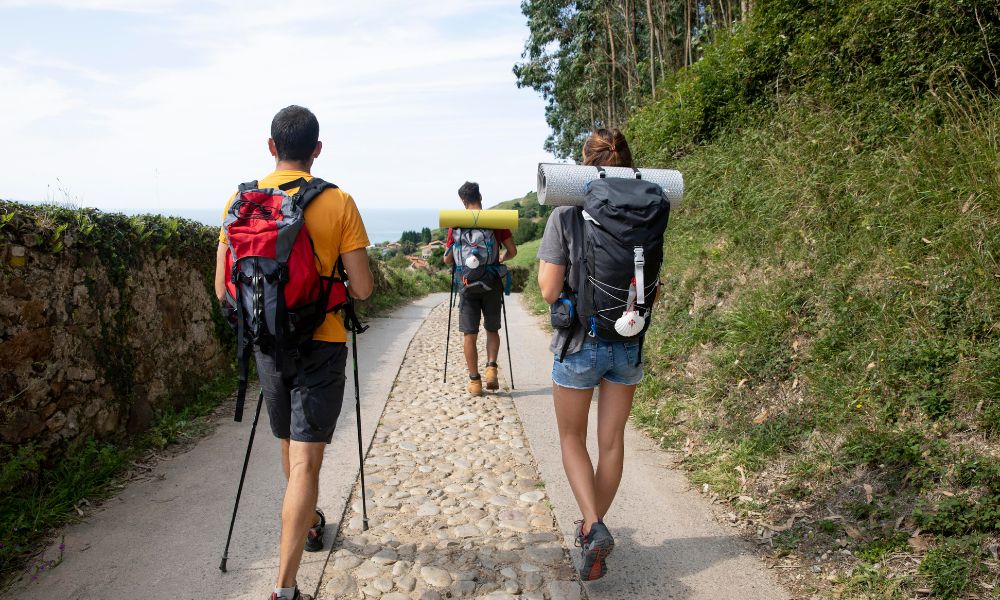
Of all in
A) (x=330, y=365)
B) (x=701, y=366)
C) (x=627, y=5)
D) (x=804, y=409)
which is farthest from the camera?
(x=627, y=5)

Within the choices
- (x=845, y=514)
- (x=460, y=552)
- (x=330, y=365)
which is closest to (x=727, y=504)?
(x=845, y=514)

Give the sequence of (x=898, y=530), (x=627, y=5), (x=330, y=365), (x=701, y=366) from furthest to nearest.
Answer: (x=627, y=5)
(x=701, y=366)
(x=898, y=530)
(x=330, y=365)

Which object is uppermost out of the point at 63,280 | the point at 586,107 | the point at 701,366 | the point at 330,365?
the point at 586,107

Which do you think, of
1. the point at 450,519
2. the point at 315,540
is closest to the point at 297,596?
the point at 315,540

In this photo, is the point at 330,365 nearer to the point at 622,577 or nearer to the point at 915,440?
the point at 622,577

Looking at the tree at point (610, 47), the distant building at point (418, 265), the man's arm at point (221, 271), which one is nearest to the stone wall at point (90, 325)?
the man's arm at point (221, 271)

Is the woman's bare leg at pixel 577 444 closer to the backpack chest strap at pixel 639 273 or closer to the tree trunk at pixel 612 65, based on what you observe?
the backpack chest strap at pixel 639 273

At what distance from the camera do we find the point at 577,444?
3125 millimetres

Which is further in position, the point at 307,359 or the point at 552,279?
the point at 552,279

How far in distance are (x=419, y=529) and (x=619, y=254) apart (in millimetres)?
2001

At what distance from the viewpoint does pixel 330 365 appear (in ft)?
9.32

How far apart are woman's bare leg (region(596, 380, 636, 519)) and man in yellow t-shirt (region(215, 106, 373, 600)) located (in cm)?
127

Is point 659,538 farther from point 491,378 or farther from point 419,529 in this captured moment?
point 491,378

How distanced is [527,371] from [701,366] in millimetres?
2748
